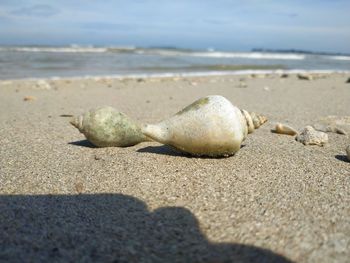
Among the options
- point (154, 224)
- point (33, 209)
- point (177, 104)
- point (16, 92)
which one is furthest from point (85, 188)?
point (16, 92)

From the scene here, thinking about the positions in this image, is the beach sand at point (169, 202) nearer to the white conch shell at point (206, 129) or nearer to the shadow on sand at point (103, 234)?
the shadow on sand at point (103, 234)

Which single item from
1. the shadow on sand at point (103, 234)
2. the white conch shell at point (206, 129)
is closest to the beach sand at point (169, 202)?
the shadow on sand at point (103, 234)

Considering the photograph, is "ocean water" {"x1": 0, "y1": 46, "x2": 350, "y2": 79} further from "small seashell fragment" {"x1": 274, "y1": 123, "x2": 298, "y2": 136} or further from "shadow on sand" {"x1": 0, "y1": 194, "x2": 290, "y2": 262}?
"shadow on sand" {"x1": 0, "y1": 194, "x2": 290, "y2": 262}

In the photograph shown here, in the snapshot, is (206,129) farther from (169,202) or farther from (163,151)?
(169,202)

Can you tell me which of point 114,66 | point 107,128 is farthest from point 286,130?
point 114,66

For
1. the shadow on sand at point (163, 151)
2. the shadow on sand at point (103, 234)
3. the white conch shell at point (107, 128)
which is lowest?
the shadow on sand at point (103, 234)
